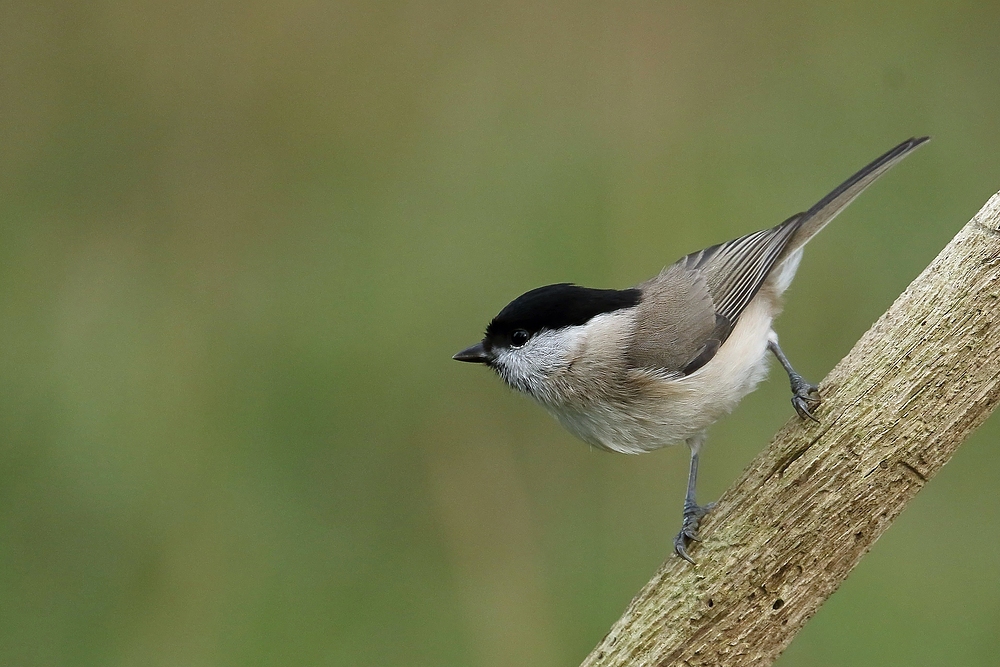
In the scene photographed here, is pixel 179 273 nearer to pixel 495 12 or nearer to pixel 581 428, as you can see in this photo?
pixel 495 12

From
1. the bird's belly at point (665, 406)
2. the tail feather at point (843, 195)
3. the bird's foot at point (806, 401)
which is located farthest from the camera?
the tail feather at point (843, 195)

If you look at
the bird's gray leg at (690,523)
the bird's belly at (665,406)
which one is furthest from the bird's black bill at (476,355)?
the bird's gray leg at (690,523)

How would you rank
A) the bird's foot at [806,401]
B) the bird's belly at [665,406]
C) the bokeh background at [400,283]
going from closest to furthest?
the bird's foot at [806,401], the bird's belly at [665,406], the bokeh background at [400,283]

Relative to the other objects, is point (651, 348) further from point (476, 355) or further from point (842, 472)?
point (842, 472)

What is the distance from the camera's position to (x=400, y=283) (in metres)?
4.29

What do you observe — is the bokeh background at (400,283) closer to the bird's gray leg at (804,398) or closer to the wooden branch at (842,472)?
the wooden branch at (842,472)

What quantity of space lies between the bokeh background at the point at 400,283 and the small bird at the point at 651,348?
1108 mm

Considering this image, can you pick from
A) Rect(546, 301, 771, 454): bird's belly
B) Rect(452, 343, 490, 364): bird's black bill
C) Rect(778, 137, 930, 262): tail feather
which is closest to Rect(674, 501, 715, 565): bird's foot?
Rect(546, 301, 771, 454): bird's belly

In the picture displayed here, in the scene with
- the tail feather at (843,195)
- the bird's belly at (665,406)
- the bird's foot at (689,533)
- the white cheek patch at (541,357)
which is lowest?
the bird's foot at (689,533)

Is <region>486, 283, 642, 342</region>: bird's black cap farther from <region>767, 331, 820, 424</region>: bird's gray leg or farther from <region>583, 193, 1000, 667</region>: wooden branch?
<region>583, 193, 1000, 667</region>: wooden branch

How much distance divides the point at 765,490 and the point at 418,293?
8.25 ft

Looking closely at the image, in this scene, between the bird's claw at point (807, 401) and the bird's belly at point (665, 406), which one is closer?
the bird's claw at point (807, 401)

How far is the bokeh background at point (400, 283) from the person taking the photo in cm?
344

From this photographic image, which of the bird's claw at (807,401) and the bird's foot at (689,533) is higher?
the bird's claw at (807,401)
